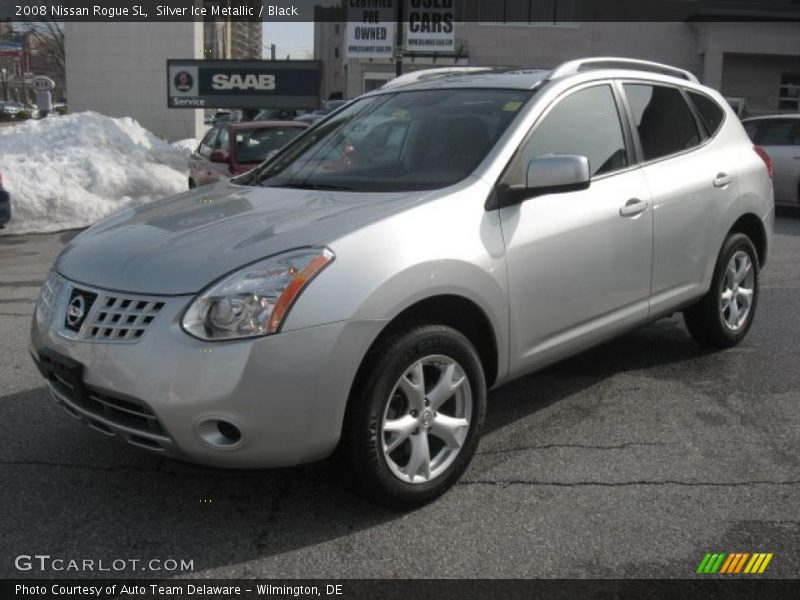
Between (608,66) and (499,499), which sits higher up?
(608,66)

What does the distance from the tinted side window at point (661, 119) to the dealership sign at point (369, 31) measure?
28.0 m

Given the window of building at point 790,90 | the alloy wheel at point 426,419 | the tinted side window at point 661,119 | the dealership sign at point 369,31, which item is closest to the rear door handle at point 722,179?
the tinted side window at point 661,119

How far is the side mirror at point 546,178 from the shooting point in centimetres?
348

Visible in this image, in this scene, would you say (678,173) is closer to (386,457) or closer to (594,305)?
(594,305)

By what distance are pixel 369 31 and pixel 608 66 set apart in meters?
28.8

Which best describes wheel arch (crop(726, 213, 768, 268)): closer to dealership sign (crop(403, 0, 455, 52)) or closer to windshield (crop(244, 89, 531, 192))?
windshield (crop(244, 89, 531, 192))

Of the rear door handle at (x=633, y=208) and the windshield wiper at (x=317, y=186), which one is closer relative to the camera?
the windshield wiper at (x=317, y=186)

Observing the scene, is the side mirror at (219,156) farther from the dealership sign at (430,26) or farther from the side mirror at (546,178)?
the dealership sign at (430,26)

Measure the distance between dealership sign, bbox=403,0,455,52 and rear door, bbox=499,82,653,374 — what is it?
2879 cm

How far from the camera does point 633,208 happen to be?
4.16 metres

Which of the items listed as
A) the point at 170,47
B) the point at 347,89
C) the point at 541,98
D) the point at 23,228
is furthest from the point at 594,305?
the point at 347,89

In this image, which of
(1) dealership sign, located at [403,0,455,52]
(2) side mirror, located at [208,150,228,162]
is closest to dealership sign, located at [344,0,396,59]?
(1) dealership sign, located at [403,0,455,52]

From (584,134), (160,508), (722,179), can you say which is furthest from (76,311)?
(722,179)

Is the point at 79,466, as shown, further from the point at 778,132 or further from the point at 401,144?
the point at 778,132
